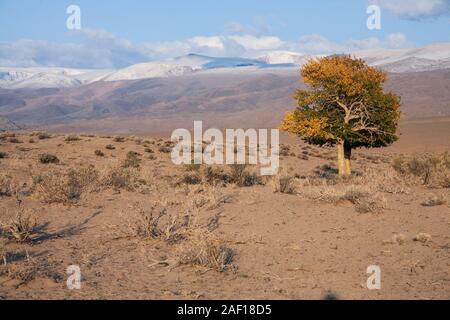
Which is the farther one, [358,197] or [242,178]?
[242,178]

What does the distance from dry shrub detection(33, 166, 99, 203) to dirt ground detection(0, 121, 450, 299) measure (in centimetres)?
11

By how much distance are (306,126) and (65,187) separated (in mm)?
11686

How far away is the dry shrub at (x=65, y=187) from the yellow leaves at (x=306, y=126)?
368 inches

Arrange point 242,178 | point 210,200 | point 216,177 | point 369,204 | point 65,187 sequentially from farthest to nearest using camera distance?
point 216,177 → point 242,178 → point 65,187 → point 210,200 → point 369,204

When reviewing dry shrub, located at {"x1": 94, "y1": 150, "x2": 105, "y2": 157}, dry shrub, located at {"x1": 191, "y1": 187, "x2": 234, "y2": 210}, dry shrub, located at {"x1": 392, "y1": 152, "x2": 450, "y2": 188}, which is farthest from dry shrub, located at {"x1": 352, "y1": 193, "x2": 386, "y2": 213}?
dry shrub, located at {"x1": 94, "y1": 150, "x2": 105, "y2": 157}

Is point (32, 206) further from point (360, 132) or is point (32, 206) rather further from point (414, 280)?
point (360, 132)

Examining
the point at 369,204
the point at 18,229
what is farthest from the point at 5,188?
the point at 369,204

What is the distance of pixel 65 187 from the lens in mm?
13344

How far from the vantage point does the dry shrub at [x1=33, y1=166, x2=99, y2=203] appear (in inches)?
493

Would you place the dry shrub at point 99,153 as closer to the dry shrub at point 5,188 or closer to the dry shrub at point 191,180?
the dry shrub at point 191,180

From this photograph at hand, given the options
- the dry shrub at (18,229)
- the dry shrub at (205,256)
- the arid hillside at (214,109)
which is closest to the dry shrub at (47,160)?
the dry shrub at (18,229)

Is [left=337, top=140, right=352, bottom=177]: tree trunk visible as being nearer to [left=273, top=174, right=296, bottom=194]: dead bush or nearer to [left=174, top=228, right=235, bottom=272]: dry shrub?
[left=273, top=174, right=296, bottom=194]: dead bush

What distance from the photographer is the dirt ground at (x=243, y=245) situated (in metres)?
7.00

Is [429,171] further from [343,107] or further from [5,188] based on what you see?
[5,188]
